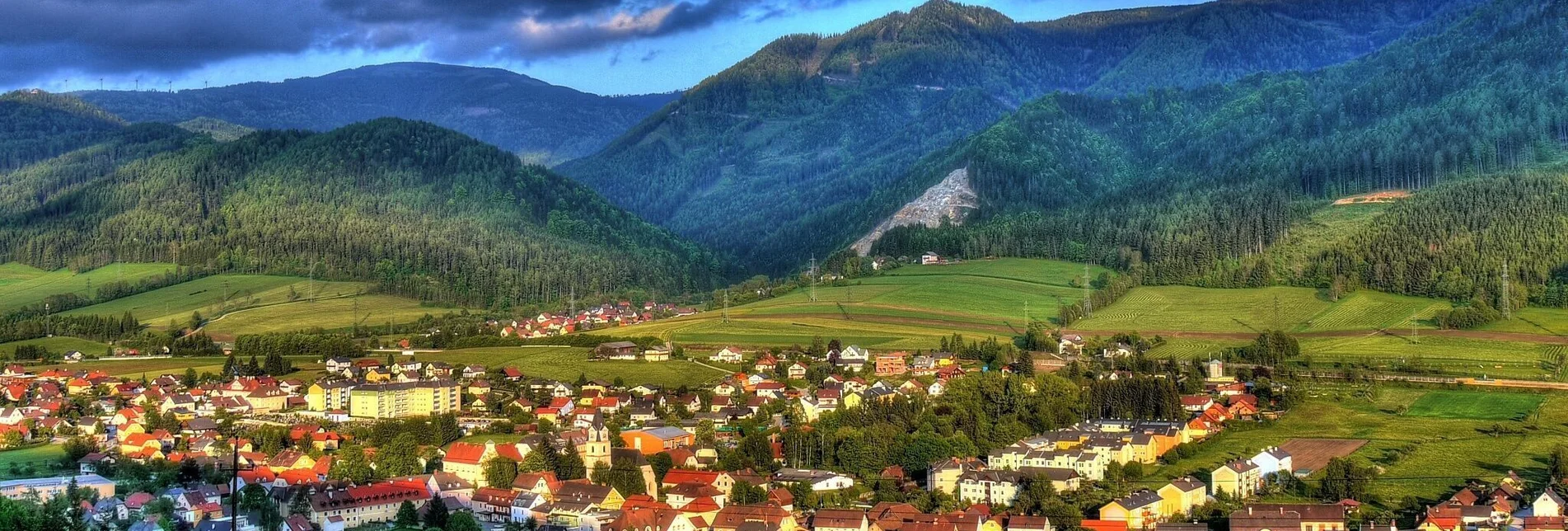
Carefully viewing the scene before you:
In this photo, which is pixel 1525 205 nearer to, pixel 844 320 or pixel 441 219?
pixel 844 320

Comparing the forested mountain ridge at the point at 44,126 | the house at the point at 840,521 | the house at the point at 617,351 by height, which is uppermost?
the forested mountain ridge at the point at 44,126

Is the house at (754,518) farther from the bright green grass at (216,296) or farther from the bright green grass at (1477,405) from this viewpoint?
the bright green grass at (216,296)

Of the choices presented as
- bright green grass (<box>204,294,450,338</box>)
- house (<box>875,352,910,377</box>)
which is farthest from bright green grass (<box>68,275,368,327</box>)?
house (<box>875,352,910,377</box>)

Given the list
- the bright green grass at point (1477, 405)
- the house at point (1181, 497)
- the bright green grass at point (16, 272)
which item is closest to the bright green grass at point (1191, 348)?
the bright green grass at point (1477, 405)

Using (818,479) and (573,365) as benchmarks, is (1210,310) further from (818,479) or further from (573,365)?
(818,479)

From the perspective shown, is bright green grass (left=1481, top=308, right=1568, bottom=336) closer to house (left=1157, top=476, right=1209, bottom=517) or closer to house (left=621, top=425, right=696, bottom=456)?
house (left=1157, top=476, right=1209, bottom=517)

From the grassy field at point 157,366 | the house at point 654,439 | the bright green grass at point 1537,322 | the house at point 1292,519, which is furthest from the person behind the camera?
the grassy field at point 157,366
